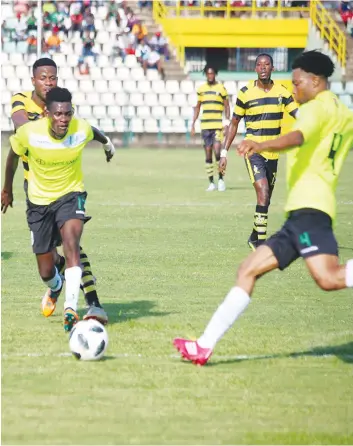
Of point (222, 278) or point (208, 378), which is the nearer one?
point (208, 378)

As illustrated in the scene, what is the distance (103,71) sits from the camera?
42.8m

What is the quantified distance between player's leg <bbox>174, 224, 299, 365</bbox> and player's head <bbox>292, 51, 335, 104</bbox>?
94 centimetres

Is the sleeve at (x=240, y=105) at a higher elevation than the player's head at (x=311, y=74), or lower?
lower

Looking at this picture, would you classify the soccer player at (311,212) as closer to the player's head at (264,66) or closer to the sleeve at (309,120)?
the sleeve at (309,120)

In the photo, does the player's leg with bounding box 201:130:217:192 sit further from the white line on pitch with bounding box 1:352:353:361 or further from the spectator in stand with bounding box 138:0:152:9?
the spectator in stand with bounding box 138:0:152:9

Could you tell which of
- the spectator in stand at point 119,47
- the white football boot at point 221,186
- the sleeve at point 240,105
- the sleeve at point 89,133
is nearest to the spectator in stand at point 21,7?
the spectator in stand at point 119,47

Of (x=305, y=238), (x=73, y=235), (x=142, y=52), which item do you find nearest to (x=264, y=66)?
(x=73, y=235)

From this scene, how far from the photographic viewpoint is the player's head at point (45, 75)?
936 cm

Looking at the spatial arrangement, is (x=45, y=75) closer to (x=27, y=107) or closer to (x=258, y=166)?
(x=27, y=107)

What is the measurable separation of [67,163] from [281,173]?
19790 millimetres

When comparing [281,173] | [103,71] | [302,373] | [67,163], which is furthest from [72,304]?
[103,71]

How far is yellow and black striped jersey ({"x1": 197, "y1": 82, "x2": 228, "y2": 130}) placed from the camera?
23266 mm

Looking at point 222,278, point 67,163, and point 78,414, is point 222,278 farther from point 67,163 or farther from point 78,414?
point 78,414

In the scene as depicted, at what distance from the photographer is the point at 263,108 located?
13.7m
